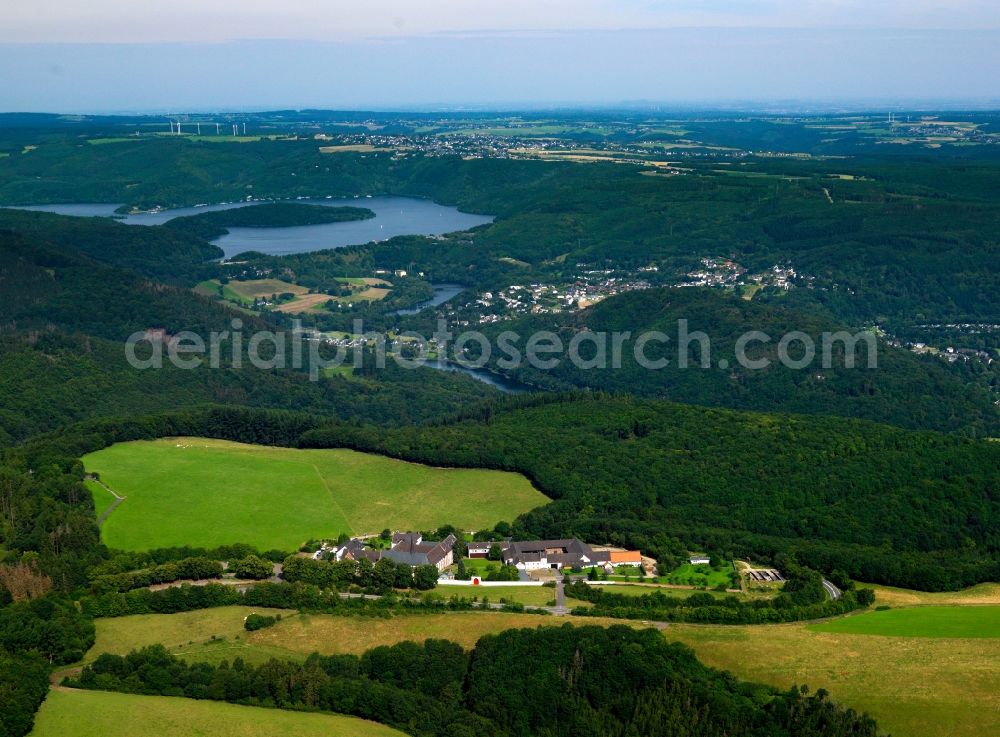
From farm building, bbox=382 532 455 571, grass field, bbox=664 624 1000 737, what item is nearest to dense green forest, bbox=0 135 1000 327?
farm building, bbox=382 532 455 571

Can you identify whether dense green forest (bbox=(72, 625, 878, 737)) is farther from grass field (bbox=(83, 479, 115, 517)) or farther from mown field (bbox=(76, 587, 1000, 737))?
grass field (bbox=(83, 479, 115, 517))

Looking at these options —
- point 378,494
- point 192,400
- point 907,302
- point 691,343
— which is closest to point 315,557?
point 378,494

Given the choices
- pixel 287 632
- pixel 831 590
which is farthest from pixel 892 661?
pixel 287 632

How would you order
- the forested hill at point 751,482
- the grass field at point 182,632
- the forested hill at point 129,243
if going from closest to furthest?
1. the grass field at point 182,632
2. the forested hill at point 751,482
3. the forested hill at point 129,243

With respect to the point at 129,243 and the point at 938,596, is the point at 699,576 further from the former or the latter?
the point at 129,243

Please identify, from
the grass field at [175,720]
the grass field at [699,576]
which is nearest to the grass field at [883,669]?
the grass field at [699,576]

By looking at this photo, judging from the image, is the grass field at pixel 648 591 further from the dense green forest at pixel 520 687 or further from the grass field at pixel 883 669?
the dense green forest at pixel 520 687

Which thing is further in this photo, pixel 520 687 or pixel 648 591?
pixel 648 591
